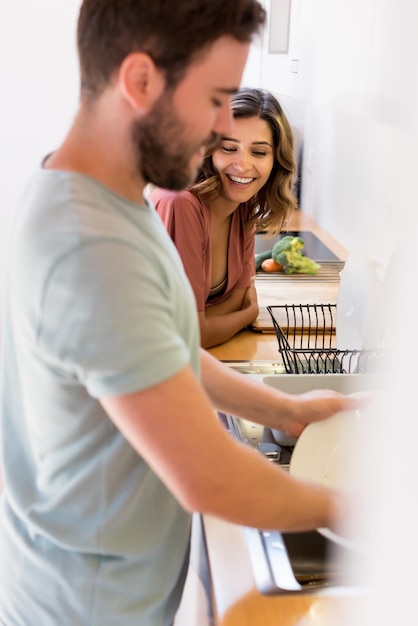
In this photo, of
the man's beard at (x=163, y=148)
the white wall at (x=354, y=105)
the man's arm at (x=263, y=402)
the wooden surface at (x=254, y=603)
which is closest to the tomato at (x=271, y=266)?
the white wall at (x=354, y=105)

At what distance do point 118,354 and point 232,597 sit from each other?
0.40 metres

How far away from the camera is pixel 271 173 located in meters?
1.79

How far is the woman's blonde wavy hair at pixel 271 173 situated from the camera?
1.69 meters

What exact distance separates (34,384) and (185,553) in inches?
12.2

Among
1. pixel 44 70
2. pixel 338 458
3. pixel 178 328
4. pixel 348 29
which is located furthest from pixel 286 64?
pixel 178 328

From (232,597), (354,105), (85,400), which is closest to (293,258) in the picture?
(354,105)

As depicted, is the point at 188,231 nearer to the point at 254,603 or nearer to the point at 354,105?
the point at 354,105

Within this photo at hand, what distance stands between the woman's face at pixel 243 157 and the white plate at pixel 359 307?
1.45 ft

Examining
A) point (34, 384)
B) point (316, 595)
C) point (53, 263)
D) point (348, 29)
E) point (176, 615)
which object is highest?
point (348, 29)

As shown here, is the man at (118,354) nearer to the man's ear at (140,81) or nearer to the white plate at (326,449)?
the man's ear at (140,81)

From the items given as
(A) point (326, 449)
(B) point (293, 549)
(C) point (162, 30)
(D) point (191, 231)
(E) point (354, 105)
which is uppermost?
(C) point (162, 30)

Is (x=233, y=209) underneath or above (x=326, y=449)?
above

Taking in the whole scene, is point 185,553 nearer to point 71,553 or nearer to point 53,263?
point 71,553

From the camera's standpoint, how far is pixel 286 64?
2.14 meters
